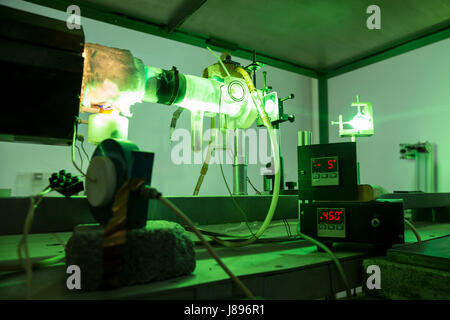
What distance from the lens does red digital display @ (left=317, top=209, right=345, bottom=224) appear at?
→ 69 centimetres

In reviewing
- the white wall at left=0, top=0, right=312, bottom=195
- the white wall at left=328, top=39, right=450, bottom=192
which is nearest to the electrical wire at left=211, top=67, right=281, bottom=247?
the white wall at left=0, top=0, right=312, bottom=195

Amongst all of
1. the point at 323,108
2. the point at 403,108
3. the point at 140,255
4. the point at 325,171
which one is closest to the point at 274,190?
the point at 325,171

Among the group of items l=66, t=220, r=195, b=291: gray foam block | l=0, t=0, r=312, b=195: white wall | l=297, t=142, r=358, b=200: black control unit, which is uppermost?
l=0, t=0, r=312, b=195: white wall

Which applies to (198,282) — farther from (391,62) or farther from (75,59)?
(391,62)

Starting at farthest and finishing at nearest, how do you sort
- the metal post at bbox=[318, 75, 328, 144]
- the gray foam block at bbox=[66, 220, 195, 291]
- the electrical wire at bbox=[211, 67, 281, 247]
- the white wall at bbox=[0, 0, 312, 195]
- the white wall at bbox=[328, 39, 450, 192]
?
the metal post at bbox=[318, 75, 328, 144]
the white wall at bbox=[328, 39, 450, 192]
the white wall at bbox=[0, 0, 312, 195]
the electrical wire at bbox=[211, 67, 281, 247]
the gray foam block at bbox=[66, 220, 195, 291]

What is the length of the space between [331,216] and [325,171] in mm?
111

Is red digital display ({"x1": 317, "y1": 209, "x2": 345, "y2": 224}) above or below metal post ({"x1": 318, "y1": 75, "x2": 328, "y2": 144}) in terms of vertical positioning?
below

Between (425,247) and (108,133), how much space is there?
779 millimetres

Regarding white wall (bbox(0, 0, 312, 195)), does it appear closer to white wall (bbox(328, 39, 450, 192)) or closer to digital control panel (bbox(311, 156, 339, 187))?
white wall (bbox(328, 39, 450, 192))

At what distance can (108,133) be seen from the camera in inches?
26.1

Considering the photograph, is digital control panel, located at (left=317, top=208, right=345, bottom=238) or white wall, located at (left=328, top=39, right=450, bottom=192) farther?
white wall, located at (left=328, top=39, right=450, bottom=192)

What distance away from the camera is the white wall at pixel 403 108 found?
204 centimetres

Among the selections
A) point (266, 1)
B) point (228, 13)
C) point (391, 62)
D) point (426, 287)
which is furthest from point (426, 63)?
point (426, 287)

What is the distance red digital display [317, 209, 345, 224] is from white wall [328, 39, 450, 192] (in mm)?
1799
